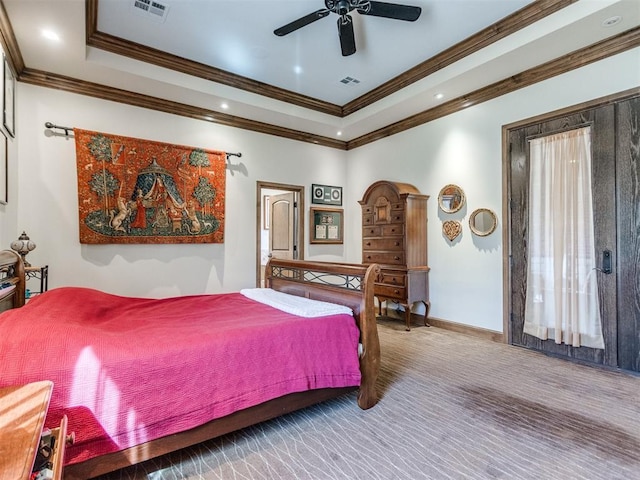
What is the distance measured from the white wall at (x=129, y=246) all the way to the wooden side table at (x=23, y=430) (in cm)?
314

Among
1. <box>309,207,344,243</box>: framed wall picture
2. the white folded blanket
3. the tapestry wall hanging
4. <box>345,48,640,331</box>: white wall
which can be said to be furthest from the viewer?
<box>309,207,344,243</box>: framed wall picture

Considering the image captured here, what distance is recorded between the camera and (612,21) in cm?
285

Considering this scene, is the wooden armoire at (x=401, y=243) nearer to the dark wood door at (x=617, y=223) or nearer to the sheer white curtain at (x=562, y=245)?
the sheer white curtain at (x=562, y=245)

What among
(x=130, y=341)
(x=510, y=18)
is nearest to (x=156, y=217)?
(x=130, y=341)

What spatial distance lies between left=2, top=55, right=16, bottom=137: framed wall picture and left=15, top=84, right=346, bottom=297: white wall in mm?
256

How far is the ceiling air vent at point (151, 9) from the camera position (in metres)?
2.99

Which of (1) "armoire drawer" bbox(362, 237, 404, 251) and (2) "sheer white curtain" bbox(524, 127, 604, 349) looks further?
(1) "armoire drawer" bbox(362, 237, 404, 251)

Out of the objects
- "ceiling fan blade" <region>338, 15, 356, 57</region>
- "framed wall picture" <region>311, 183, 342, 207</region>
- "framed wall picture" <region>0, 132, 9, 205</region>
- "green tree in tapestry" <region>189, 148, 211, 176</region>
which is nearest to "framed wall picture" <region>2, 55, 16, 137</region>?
"framed wall picture" <region>0, 132, 9, 205</region>

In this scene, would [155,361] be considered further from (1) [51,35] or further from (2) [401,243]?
(2) [401,243]

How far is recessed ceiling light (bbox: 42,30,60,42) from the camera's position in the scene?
9.76 ft

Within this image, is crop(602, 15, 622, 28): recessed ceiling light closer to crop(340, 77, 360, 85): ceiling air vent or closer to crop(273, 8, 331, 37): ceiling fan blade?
crop(273, 8, 331, 37): ceiling fan blade

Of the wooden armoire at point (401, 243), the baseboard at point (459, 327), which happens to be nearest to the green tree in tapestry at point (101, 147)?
the wooden armoire at point (401, 243)

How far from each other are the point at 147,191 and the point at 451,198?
159 inches

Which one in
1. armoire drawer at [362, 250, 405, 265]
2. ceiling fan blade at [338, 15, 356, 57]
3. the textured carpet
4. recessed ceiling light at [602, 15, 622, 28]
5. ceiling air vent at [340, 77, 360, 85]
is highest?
ceiling air vent at [340, 77, 360, 85]
